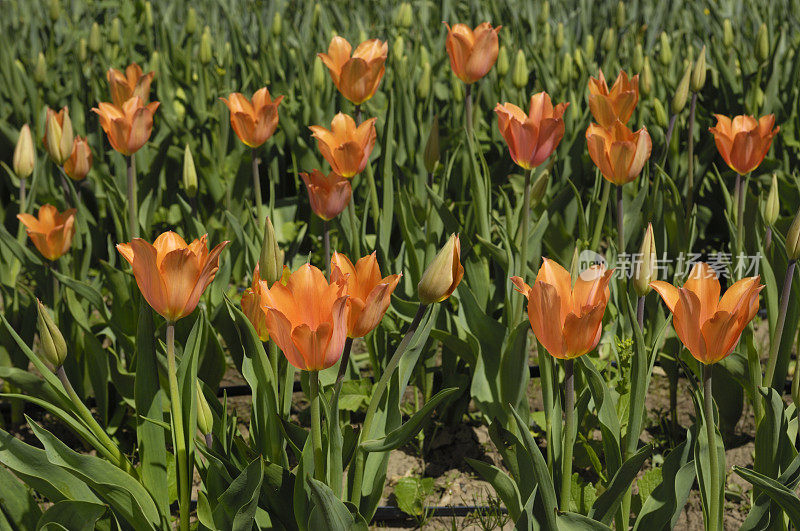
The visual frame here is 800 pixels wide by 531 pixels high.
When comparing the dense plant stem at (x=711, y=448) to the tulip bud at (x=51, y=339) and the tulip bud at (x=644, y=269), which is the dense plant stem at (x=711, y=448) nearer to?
the tulip bud at (x=644, y=269)

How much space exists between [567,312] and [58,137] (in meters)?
1.27

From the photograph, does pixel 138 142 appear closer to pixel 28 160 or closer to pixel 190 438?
pixel 28 160

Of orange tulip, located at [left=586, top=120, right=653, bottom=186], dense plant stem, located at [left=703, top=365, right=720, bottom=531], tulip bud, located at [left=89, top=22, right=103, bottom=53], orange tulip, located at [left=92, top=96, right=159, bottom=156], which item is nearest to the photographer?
dense plant stem, located at [left=703, top=365, right=720, bottom=531]

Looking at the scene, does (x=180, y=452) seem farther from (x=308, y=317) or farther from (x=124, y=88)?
(x=124, y=88)

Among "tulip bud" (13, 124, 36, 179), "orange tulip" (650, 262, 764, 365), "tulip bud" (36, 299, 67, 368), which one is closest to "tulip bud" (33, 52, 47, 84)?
"tulip bud" (13, 124, 36, 179)

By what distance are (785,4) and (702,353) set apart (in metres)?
4.73

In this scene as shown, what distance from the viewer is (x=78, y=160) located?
1862 mm

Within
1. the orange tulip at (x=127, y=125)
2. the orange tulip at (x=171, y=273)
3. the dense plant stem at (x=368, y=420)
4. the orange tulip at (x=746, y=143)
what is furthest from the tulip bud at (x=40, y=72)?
the orange tulip at (x=746, y=143)

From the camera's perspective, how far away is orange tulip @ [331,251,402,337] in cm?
100

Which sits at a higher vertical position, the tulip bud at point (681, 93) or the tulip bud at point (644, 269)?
the tulip bud at point (644, 269)

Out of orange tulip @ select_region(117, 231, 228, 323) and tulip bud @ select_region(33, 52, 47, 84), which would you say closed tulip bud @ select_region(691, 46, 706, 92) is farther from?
tulip bud @ select_region(33, 52, 47, 84)

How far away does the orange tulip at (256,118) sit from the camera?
1.79 meters

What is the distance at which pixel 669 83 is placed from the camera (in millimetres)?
2828

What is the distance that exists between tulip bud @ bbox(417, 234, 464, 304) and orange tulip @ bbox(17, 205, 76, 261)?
3.21 feet
